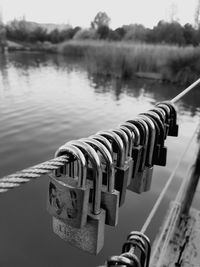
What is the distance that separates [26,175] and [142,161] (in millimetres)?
406

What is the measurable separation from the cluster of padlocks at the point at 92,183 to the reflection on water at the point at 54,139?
2.40 m

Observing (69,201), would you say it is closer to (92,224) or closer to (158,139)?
(92,224)

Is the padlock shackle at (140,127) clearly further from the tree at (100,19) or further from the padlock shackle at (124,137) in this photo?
the tree at (100,19)

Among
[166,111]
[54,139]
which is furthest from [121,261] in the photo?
[54,139]

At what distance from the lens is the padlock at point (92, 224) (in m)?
0.56

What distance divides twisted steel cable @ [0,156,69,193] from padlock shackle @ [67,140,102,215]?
52mm

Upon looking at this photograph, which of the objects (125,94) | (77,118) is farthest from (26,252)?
(125,94)

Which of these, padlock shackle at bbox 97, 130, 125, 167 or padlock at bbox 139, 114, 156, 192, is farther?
padlock at bbox 139, 114, 156, 192

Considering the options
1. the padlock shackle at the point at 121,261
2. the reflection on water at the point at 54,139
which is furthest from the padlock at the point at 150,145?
the reflection on water at the point at 54,139

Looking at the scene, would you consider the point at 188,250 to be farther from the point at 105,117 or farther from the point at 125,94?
the point at 125,94

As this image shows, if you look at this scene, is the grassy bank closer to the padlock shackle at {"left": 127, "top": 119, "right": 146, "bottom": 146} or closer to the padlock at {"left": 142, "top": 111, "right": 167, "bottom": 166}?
the padlock at {"left": 142, "top": 111, "right": 167, "bottom": 166}

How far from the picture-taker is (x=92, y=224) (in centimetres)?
60

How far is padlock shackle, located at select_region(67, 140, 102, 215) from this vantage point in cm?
56

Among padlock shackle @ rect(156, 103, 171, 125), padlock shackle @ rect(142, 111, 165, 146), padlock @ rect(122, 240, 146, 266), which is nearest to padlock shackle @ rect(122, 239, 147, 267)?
padlock @ rect(122, 240, 146, 266)
